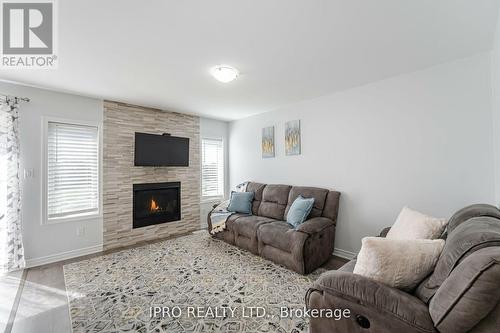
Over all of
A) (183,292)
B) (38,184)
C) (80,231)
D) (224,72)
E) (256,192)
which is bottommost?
(183,292)

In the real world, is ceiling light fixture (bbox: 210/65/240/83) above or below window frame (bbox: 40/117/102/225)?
above

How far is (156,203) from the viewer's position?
4.36 meters

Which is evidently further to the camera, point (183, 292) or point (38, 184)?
point (38, 184)

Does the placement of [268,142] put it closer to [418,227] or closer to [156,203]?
[156,203]

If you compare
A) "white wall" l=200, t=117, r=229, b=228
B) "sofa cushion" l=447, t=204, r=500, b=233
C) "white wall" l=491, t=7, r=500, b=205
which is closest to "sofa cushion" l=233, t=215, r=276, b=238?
"white wall" l=200, t=117, r=229, b=228

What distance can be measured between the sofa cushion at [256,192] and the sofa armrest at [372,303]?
2.81 meters

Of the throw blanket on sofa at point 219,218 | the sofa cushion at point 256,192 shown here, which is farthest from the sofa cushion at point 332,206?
the throw blanket on sofa at point 219,218

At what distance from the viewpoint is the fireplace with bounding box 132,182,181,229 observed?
13.5 feet

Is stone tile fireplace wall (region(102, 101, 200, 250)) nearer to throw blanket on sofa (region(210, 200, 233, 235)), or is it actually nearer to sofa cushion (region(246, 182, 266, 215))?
throw blanket on sofa (region(210, 200, 233, 235))

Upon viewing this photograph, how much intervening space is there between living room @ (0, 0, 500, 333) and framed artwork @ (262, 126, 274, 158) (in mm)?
35

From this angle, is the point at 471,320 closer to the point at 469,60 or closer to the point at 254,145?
the point at 469,60

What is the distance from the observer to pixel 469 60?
7.80 feet

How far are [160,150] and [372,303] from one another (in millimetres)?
4067

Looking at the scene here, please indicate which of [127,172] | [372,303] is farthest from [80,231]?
[372,303]
